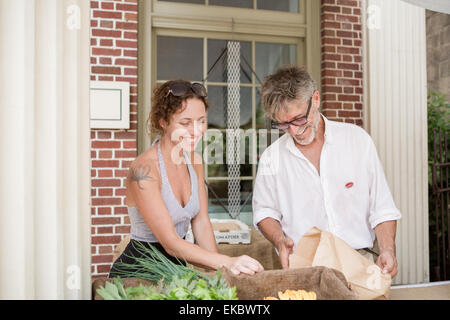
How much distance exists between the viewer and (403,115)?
332cm

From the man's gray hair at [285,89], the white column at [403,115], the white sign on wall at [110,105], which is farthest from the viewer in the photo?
the white column at [403,115]

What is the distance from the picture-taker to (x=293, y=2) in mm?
3729

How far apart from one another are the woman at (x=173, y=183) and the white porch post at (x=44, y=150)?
39cm

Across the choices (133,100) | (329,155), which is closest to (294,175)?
(329,155)

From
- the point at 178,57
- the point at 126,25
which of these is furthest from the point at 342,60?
the point at 126,25

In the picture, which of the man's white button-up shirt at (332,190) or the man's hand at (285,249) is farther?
the man's white button-up shirt at (332,190)

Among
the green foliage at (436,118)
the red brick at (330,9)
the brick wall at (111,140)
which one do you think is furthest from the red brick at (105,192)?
the green foliage at (436,118)

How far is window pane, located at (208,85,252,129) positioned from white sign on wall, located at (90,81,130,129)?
0.85 m

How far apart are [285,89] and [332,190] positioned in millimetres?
534

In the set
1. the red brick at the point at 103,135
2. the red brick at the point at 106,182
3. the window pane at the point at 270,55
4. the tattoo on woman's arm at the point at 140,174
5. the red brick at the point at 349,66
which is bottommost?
the red brick at the point at 106,182

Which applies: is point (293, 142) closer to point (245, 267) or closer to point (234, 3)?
point (245, 267)

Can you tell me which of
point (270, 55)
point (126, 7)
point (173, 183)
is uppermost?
point (126, 7)

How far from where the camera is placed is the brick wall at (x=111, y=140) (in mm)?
3154

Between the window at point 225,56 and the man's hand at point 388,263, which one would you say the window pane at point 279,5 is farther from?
the man's hand at point 388,263
